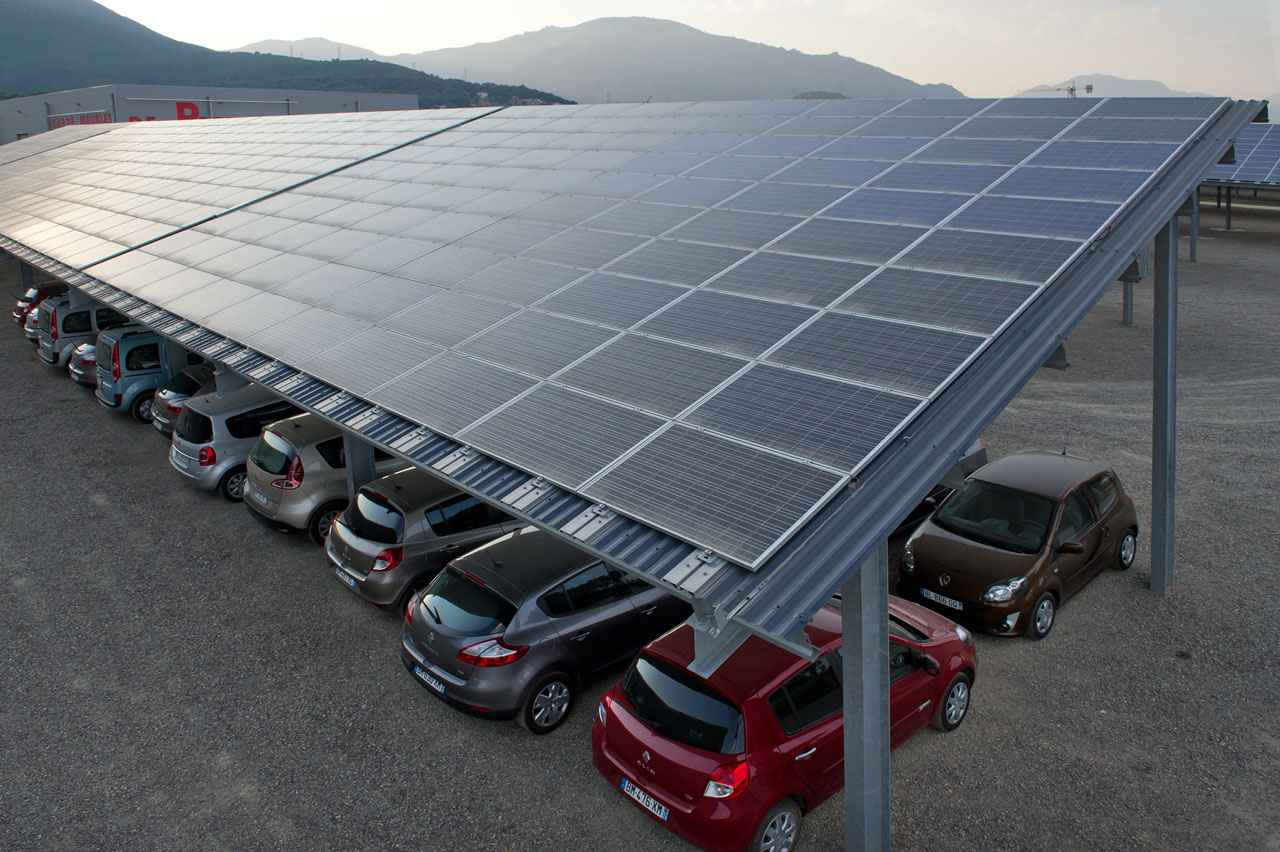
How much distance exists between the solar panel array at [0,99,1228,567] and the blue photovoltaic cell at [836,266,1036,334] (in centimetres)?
3

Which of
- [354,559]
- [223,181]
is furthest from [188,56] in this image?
[354,559]

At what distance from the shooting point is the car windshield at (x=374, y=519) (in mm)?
9172

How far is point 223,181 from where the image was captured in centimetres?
1992

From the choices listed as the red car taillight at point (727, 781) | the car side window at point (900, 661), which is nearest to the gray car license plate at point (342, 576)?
the red car taillight at point (727, 781)

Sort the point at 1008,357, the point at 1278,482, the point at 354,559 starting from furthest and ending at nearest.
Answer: the point at 1278,482 < the point at 354,559 < the point at 1008,357

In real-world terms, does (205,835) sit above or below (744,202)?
below

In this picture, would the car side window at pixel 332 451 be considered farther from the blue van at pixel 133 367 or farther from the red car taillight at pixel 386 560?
the blue van at pixel 133 367

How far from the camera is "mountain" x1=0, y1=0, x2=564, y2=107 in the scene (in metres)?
110

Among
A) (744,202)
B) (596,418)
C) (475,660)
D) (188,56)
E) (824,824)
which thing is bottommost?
(824,824)

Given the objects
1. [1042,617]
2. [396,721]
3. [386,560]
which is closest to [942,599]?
[1042,617]

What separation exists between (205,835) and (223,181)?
1765 cm

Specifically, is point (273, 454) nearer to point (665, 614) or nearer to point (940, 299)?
point (665, 614)

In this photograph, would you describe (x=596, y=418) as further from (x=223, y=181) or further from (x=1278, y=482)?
(x=223, y=181)

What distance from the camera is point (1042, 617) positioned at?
341 inches
